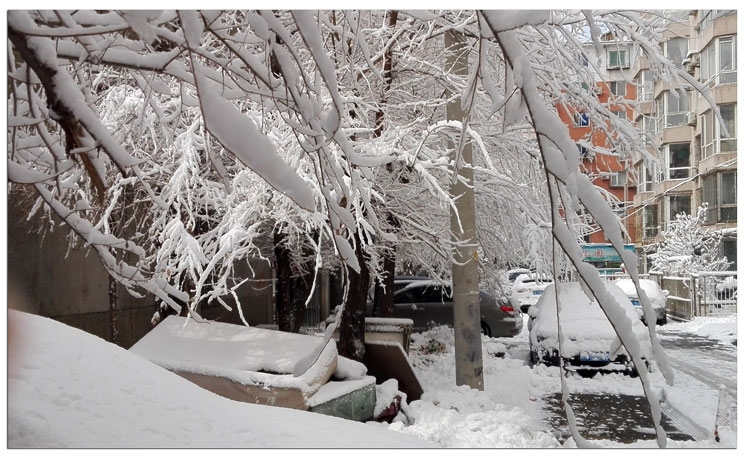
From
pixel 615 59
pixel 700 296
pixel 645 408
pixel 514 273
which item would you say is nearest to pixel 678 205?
pixel 615 59

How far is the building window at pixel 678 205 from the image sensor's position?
501 centimetres

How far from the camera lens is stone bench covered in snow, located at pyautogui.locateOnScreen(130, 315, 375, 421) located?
4777 millimetres

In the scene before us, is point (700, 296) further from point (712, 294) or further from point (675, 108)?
point (675, 108)

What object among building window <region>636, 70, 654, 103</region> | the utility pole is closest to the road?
the utility pole

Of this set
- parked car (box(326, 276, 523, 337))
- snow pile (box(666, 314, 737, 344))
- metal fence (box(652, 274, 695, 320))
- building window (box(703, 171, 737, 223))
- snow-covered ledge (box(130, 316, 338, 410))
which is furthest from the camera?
parked car (box(326, 276, 523, 337))

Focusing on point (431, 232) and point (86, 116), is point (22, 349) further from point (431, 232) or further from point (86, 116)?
point (431, 232)

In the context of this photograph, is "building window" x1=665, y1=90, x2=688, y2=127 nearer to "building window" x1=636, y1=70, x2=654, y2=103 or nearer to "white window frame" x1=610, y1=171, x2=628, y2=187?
"building window" x1=636, y1=70, x2=654, y2=103

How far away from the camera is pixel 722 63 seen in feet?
14.3

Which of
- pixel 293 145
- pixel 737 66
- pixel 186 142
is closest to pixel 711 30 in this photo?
pixel 737 66

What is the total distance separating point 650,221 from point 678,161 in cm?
55

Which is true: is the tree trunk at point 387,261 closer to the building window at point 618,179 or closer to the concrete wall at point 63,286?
the concrete wall at point 63,286

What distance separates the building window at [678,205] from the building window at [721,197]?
0.29 m

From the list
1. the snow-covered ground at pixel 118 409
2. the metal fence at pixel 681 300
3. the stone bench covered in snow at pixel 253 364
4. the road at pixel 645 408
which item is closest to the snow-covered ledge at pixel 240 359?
the stone bench covered in snow at pixel 253 364

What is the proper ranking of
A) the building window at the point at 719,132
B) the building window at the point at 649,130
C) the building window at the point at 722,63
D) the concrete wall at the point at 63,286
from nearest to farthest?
the building window at the point at 719,132
the building window at the point at 722,63
the concrete wall at the point at 63,286
the building window at the point at 649,130
